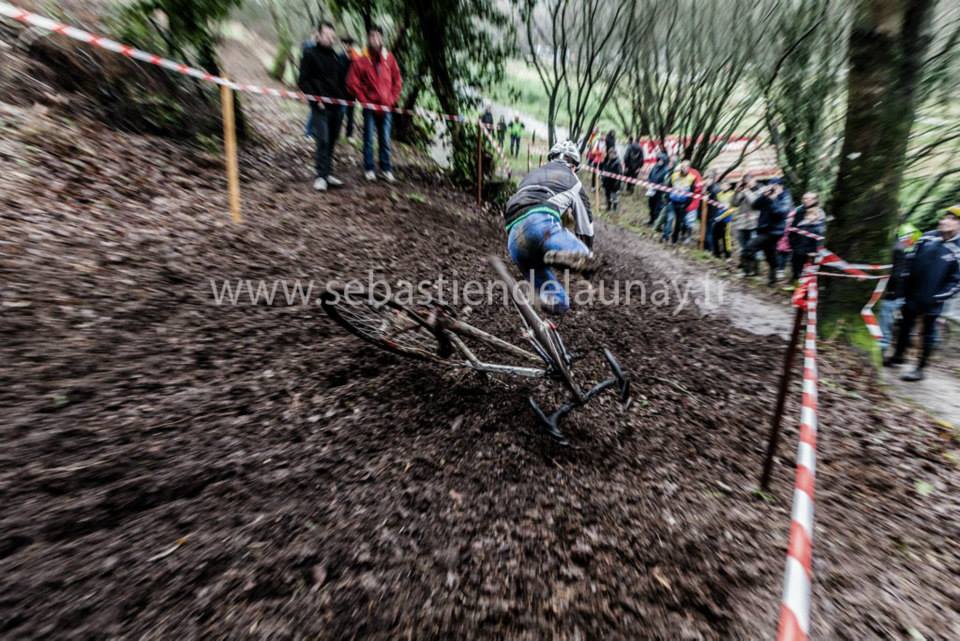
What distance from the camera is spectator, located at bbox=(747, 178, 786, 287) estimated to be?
31.6ft

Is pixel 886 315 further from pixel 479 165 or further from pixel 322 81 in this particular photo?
pixel 322 81

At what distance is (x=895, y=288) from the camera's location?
22.0ft

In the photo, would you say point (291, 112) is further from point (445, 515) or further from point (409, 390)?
point (445, 515)

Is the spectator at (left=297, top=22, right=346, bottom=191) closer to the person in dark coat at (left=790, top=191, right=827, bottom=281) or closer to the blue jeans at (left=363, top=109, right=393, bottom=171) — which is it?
the blue jeans at (left=363, top=109, right=393, bottom=171)

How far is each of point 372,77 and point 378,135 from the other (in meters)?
1.00

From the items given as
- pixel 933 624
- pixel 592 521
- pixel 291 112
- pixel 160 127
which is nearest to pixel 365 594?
pixel 592 521

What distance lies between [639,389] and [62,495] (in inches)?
179

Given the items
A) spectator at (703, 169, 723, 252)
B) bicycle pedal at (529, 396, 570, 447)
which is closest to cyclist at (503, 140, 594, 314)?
bicycle pedal at (529, 396, 570, 447)

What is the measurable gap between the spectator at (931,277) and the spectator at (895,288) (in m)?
0.33

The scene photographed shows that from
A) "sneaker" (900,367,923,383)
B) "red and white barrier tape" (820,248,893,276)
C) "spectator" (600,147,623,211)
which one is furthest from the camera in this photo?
"spectator" (600,147,623,211)

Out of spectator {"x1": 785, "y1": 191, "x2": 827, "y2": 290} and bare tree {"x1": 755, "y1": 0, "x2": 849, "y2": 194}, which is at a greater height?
bare tree {"x1": 755, "y1": 0, "x2": 849, "y2": 194}

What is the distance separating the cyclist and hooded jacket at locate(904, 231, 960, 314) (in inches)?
200

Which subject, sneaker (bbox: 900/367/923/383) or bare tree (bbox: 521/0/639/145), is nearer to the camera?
sneaker (bbox: 900/367/923/383)

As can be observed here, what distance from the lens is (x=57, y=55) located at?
6230mm
